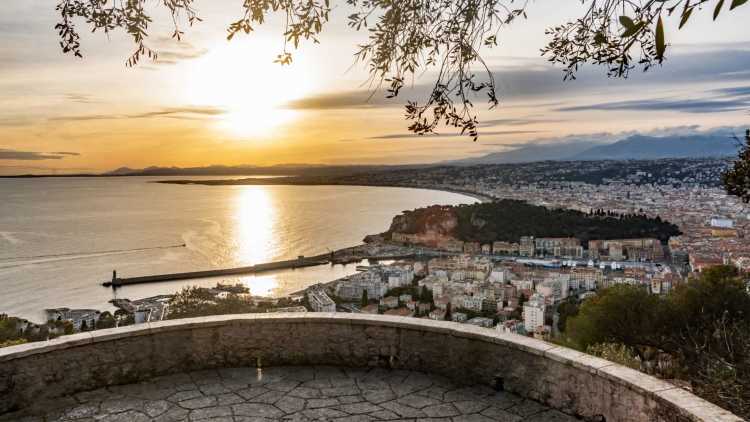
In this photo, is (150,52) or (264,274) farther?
(264,274)

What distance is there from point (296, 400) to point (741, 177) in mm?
5128

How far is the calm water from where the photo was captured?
1284 inches

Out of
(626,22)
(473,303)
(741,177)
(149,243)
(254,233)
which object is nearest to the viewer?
(626,22)

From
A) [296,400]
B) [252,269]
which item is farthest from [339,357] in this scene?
[252,269]

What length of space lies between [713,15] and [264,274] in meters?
37.8

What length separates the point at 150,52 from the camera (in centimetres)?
308

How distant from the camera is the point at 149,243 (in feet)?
164

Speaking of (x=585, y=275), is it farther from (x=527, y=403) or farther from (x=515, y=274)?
(x=527, y=403)

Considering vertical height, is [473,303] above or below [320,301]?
below

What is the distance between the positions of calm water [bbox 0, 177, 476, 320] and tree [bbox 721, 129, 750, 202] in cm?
2654

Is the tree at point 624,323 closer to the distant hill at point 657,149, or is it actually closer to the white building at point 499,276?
the white building at point 499,276

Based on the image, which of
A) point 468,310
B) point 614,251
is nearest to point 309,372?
point 468,310

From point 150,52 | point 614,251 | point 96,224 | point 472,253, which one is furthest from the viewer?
point 96,224

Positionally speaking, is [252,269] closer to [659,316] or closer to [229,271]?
[229,271]
